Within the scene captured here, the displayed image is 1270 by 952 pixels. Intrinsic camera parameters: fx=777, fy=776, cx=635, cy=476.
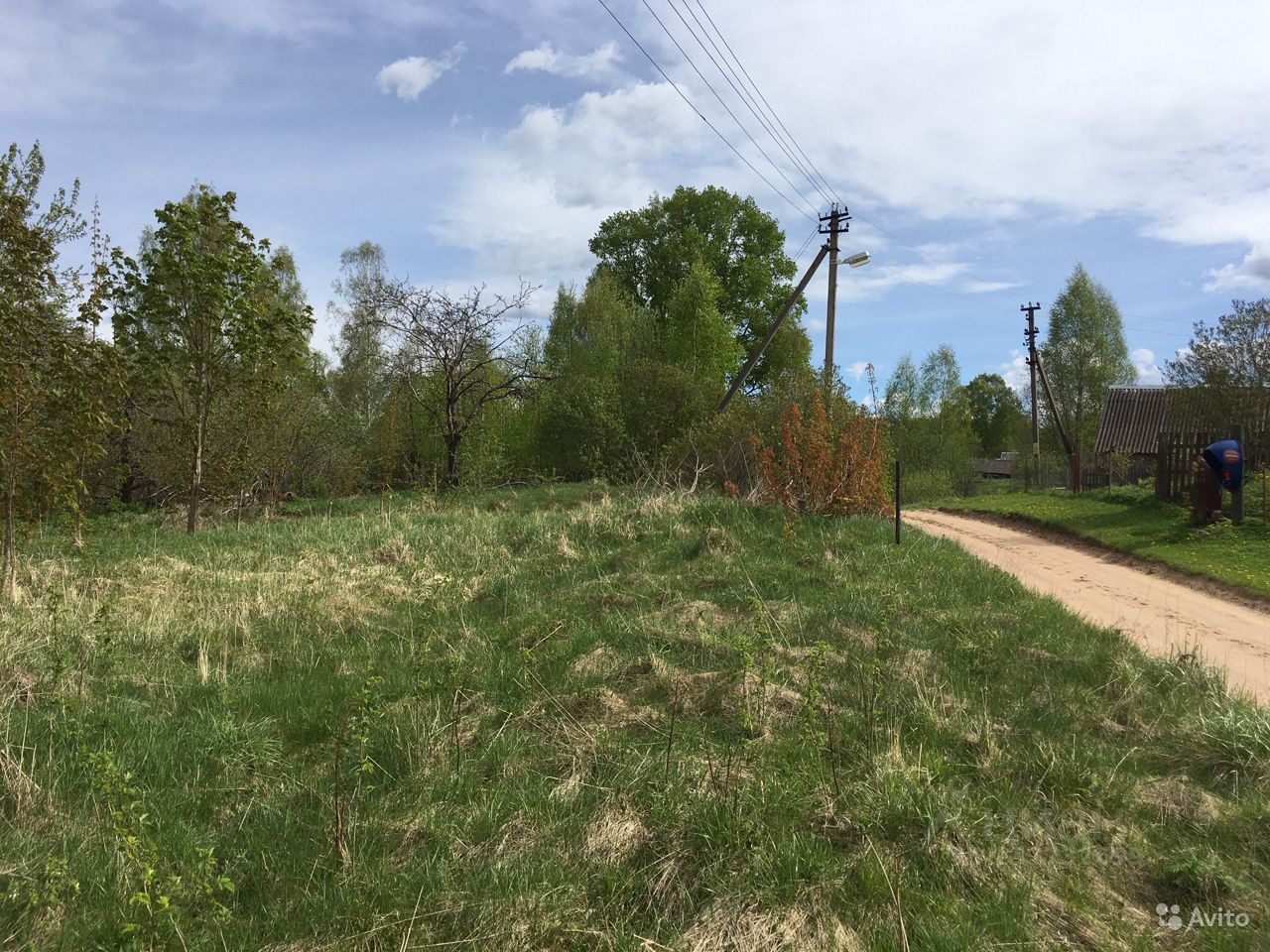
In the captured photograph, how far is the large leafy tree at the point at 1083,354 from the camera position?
1729 inches

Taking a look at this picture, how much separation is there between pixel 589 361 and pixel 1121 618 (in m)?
27.1

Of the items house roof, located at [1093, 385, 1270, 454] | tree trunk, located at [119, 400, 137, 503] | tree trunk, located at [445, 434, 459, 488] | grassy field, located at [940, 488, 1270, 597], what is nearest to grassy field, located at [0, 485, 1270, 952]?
grassy field, located at [940, 488, 1270, 597]

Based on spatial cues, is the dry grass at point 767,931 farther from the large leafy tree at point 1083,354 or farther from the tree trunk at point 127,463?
the large leafy tree at point 1083,354

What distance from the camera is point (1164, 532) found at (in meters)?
14.7

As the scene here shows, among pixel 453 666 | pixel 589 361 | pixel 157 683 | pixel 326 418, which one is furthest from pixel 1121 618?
pixel 589 361

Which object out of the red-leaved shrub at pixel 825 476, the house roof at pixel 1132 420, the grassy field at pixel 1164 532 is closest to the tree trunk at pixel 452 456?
the red-leaved shrub at pixel 825 476

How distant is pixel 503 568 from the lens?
9555 mm

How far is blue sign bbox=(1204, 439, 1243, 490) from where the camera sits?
14.6 metres

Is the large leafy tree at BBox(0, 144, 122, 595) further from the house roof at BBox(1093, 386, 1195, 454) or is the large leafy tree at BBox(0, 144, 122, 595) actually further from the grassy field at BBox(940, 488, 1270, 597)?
the house roof at BBox(1093, 386, 1195, 454)

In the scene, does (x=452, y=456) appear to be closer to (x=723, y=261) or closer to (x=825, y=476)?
Answer: (x=825, y=476)

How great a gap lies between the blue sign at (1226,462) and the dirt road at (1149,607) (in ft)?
10.6

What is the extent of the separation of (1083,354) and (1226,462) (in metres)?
33.4

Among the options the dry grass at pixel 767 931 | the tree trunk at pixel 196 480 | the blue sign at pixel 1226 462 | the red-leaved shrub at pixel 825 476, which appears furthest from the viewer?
the blue sign at pixel 1226 462

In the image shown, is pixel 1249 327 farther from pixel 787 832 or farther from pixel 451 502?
pixel 787 832
